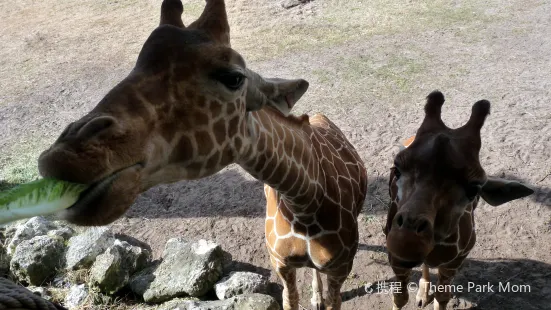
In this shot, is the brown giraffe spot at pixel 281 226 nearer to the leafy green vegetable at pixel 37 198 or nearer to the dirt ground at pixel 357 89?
the dirt ground at pixel 357 89

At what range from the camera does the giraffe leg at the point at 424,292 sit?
4.89 meters

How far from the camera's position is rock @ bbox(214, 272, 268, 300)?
16.2 feet

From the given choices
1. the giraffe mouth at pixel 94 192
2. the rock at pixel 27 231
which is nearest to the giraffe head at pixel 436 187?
the giraffe mouth at pixel 94 192

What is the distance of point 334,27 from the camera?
1117 cm

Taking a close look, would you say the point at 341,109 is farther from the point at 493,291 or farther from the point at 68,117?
the point at 68,117

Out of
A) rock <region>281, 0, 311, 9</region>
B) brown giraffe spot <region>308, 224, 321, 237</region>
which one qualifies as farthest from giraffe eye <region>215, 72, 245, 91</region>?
rock <region>281, 0, 311, 9</region>

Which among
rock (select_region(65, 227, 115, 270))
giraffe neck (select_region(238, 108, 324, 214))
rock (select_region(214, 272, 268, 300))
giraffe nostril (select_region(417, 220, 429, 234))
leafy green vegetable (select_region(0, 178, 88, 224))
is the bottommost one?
rock (select_region(214, 272, 268, 300))

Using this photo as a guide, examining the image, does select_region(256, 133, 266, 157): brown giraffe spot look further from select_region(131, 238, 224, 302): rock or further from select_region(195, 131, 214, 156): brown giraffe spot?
select_region(131, 238, 224, 302): rock

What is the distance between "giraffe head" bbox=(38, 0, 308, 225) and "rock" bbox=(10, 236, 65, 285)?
366cm

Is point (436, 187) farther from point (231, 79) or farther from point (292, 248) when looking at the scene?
point (231, 79)

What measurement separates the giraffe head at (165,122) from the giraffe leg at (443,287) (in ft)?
8.32

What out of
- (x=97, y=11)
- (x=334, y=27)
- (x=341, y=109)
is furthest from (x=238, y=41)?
(x=97, y=11)

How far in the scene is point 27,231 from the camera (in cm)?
569

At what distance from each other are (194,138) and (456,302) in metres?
3.88
